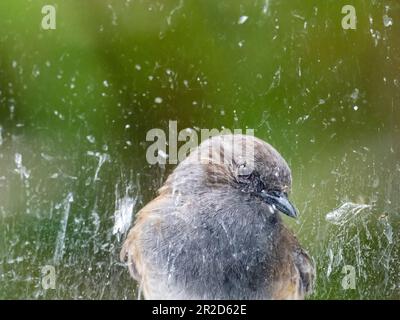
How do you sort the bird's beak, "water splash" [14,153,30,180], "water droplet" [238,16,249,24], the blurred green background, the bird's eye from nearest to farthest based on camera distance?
the bird's beak → the bird's eye → the blurred green background → "water droplet" [238,16,249,24] → "water splash" [14,153,30,180]

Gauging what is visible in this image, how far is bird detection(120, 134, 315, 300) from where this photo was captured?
4.60 meters

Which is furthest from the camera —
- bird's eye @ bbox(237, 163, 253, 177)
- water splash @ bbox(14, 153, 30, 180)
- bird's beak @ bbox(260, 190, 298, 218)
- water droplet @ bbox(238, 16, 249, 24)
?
water splash @ bbox(14, 153, 30, 180)

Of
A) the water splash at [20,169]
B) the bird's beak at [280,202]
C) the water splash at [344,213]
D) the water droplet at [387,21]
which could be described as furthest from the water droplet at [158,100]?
the water droplet at [387,21]

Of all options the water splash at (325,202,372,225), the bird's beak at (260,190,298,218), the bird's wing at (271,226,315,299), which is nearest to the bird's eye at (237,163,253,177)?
the bird's beak at (260,190,298,218)

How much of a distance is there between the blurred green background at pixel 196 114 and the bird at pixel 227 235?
0.21m

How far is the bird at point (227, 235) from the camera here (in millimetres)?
4598

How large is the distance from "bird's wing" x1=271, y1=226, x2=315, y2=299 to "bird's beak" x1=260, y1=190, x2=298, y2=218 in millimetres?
222

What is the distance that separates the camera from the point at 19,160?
5188 mm

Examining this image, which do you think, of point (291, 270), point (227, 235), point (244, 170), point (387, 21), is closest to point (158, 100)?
point (244, 170)

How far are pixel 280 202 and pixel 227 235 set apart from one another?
32cm

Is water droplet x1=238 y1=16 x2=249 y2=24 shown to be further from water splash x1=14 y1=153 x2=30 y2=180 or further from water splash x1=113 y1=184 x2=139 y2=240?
water splash x1=14 y1=153 x2=30 y2=180

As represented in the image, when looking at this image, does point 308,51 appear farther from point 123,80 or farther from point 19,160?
point 19,160

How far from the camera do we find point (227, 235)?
15.2 feet

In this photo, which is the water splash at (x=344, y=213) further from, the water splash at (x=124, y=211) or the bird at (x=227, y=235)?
the water splash at (x=124, y=211)
